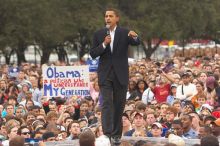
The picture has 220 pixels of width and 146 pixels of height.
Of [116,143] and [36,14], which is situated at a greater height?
[36,14]

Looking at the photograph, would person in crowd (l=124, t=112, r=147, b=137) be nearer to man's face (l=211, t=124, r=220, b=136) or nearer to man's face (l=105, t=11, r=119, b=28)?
A: man's face (l=211, t=124, r=220, b=136)

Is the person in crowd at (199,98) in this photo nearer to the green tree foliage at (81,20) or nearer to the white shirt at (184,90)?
the white shirt at (184,90)

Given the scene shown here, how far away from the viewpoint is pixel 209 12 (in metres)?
55.6

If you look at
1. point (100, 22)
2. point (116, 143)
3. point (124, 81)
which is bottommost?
point (116, 143)

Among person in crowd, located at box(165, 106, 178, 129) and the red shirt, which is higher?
the red shirt

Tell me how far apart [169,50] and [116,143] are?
7744 centimetres

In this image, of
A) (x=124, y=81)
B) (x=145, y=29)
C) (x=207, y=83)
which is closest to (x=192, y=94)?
(x=207, y=83)

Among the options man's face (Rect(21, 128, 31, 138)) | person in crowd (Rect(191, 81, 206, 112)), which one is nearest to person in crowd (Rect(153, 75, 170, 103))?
person in crowd (Rect(191, 81, 206, 112))

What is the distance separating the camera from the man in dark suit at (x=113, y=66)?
1048 centimetres

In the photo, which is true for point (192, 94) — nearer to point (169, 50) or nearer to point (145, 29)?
point (145, 29)

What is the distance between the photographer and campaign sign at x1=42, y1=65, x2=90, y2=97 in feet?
59.6

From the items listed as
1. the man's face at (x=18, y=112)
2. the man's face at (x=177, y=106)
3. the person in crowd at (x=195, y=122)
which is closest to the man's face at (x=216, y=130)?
the person in crowd at (x=195, y=122)

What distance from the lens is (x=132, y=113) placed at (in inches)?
596

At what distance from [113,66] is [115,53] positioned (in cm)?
17
